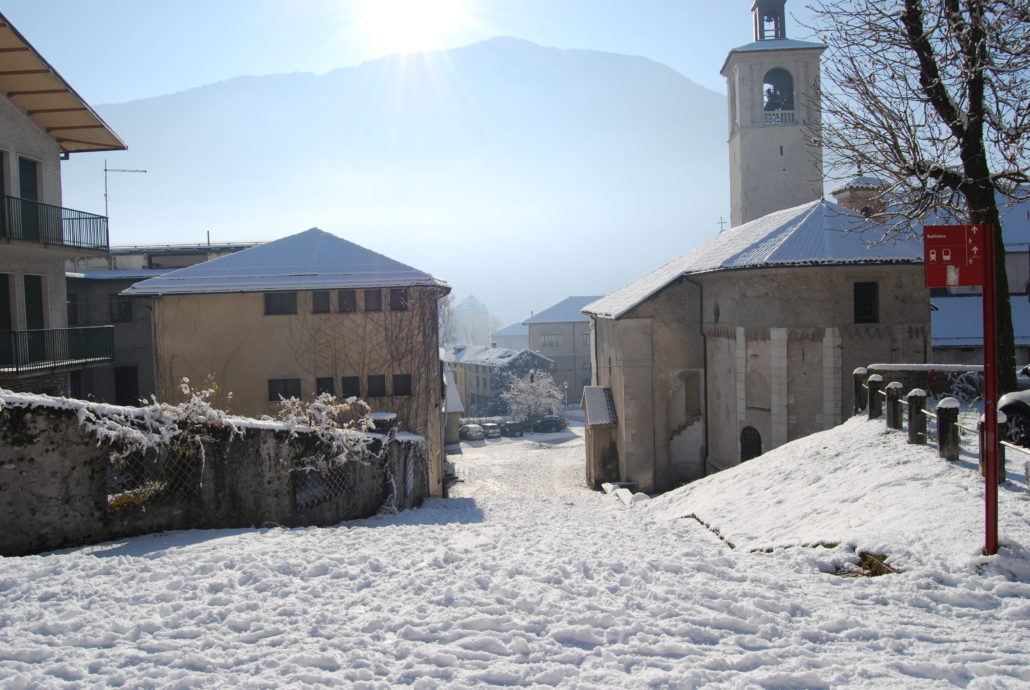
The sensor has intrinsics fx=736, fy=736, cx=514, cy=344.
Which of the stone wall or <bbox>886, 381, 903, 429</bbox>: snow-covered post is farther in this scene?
<bbox>886, 381, 903, 429</bbox>: snow-covered post

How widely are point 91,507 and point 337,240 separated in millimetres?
15006

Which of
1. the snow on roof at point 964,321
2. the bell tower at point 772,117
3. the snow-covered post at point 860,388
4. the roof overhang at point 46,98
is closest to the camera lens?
the snow-covered post at point 860,388

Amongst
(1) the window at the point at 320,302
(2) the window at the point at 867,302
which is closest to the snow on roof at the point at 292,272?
(1) the window at the point at 320,302

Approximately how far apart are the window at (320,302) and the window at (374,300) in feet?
3.82

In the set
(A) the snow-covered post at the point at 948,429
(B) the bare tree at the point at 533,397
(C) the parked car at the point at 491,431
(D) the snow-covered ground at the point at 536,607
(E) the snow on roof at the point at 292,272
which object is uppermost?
(E) the snow on roof at the point at 292,272

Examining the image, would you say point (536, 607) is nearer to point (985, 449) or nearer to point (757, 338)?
point (985, 449)

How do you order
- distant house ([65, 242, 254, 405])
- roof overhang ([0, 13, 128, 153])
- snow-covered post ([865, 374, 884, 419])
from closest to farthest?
1. snow-covered post ([865, 374, 884, 419])
2. roof overhang ([0, 13, 128, 153])
3. distant house ([65, 242, 254, 405])

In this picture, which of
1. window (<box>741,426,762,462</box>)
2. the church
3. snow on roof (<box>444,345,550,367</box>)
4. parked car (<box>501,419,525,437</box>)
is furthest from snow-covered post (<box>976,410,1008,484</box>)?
snow on roof (<box>444,345,550,367</box>)

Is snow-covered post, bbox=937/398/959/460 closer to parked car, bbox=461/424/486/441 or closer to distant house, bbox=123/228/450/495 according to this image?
distant house, bbox=123/228/450/495

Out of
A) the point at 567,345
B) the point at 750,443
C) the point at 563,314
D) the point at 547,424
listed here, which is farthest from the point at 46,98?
the point at 563,314

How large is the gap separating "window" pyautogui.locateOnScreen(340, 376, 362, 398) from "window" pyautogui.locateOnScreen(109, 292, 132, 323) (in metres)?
11.1

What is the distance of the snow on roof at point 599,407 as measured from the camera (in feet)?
91.1

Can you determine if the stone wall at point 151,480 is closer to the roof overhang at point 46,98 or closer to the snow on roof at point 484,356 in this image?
the roof overhang at point 46,98

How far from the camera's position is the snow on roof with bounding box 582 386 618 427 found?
1093 inches
